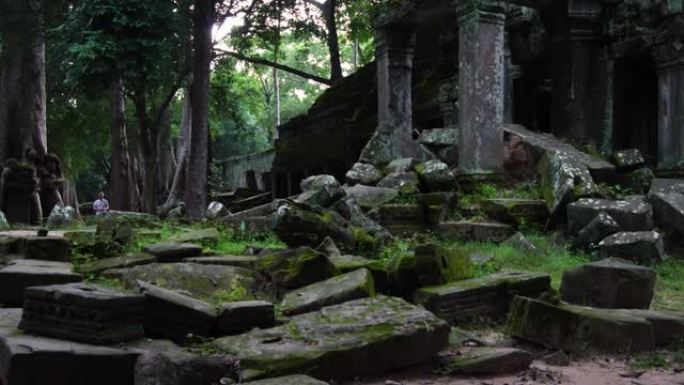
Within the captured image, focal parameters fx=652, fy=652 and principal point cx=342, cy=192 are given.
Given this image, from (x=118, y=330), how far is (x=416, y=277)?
2312 mm

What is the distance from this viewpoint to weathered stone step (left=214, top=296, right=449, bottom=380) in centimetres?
334

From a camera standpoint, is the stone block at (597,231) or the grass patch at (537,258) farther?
the stone block at (597,231)

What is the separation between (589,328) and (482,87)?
19.6 feet

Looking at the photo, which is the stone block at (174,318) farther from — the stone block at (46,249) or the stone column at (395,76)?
the stone column at (395,76)

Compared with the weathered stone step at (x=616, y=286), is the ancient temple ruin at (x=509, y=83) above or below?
above

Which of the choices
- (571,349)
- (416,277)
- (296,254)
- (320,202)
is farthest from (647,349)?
(320,202)

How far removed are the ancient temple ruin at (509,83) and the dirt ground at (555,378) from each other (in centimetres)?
598

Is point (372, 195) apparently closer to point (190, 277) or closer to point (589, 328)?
point (190, 277)

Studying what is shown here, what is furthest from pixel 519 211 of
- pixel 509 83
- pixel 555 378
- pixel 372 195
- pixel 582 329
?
pixel 509 83

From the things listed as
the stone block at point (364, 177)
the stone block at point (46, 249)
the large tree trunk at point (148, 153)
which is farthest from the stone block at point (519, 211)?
the large tree trunk at point (148, 153)

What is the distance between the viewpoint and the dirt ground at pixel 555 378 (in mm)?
3537

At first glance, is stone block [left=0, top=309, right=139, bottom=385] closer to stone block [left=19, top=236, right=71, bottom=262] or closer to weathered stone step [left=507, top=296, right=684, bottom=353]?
stone block [left=19, top=236, right=71, bottom=262]

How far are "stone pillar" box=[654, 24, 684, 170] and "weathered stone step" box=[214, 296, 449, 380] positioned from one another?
10.2 metres

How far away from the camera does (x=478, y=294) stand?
4.85 meters
